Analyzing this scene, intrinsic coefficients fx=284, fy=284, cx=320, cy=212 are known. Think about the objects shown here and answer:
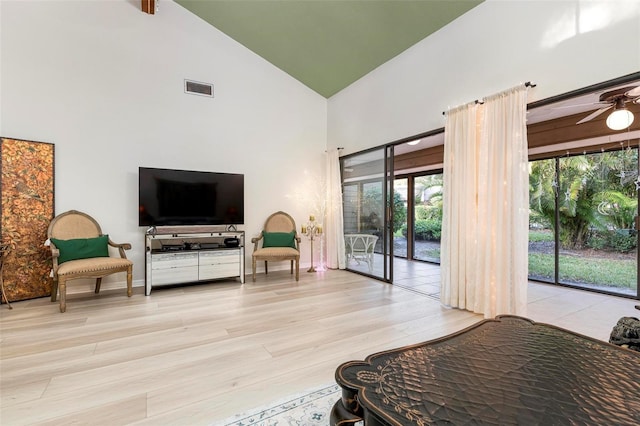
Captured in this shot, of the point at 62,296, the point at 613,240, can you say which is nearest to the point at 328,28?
the point at 62,296

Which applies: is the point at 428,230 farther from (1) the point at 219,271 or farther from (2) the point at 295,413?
(2) the point at 295,413

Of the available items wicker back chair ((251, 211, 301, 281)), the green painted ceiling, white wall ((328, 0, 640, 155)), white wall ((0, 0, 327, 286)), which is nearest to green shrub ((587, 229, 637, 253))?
white wall ((328, 0, 640, 155))

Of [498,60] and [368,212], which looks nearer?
[498,60]

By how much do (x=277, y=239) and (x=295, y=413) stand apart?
11.7 feet

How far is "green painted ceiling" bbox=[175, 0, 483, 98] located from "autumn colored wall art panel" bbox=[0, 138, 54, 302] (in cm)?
315

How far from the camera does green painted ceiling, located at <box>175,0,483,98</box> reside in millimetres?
3666

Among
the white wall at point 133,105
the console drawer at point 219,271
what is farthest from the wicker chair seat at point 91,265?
the console drawer at point 219,271

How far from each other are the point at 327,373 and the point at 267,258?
2885 mm

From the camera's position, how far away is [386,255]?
469 cm

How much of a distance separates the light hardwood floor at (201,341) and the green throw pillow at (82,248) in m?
0.55

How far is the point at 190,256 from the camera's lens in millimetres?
4199

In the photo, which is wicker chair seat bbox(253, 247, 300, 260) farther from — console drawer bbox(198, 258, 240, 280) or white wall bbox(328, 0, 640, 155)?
white wall bbox(328, 0, 640, 155)

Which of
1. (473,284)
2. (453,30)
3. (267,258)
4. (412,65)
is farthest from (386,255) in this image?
(453,30)

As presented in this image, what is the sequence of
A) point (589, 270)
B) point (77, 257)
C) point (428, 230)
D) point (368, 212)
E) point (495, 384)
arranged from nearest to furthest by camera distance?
point (495, 384) → point (77, 257) → point (589, 270) → point (368, 212) → point (428, 230)
